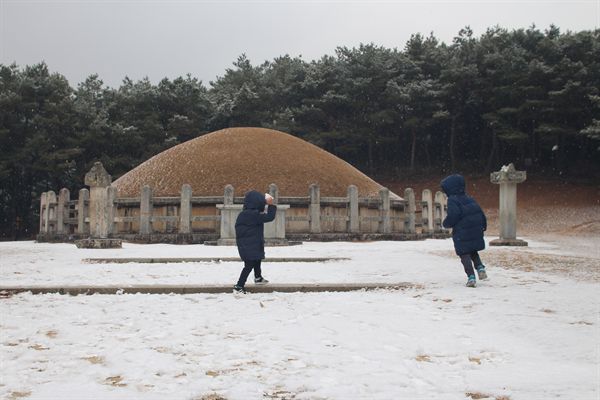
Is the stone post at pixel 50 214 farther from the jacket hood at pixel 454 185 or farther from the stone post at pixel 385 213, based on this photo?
the jacket hood at pixel 454 185

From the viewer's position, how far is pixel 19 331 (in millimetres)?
4961

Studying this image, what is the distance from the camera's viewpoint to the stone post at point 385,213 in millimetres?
20766

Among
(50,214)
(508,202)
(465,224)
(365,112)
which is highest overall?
(365,112)

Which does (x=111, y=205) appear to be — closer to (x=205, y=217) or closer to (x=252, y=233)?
(x=205, y=217)

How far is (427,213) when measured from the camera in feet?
76.7

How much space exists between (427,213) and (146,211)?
38.7 ft

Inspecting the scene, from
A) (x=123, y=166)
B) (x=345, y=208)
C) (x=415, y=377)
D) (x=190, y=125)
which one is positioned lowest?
(x=415, y=377)

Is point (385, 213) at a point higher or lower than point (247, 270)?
higher

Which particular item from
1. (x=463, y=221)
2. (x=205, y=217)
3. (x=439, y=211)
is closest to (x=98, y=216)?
(x=205, y=217)

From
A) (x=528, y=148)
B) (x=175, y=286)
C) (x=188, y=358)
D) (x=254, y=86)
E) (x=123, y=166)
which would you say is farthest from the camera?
(x=254, y=86)

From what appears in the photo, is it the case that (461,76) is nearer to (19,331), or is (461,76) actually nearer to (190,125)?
(190,125)

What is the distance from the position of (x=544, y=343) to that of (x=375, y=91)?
41.2 m

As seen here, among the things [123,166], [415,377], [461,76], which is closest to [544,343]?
[415,377]

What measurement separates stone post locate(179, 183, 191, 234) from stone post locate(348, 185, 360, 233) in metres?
5.90
